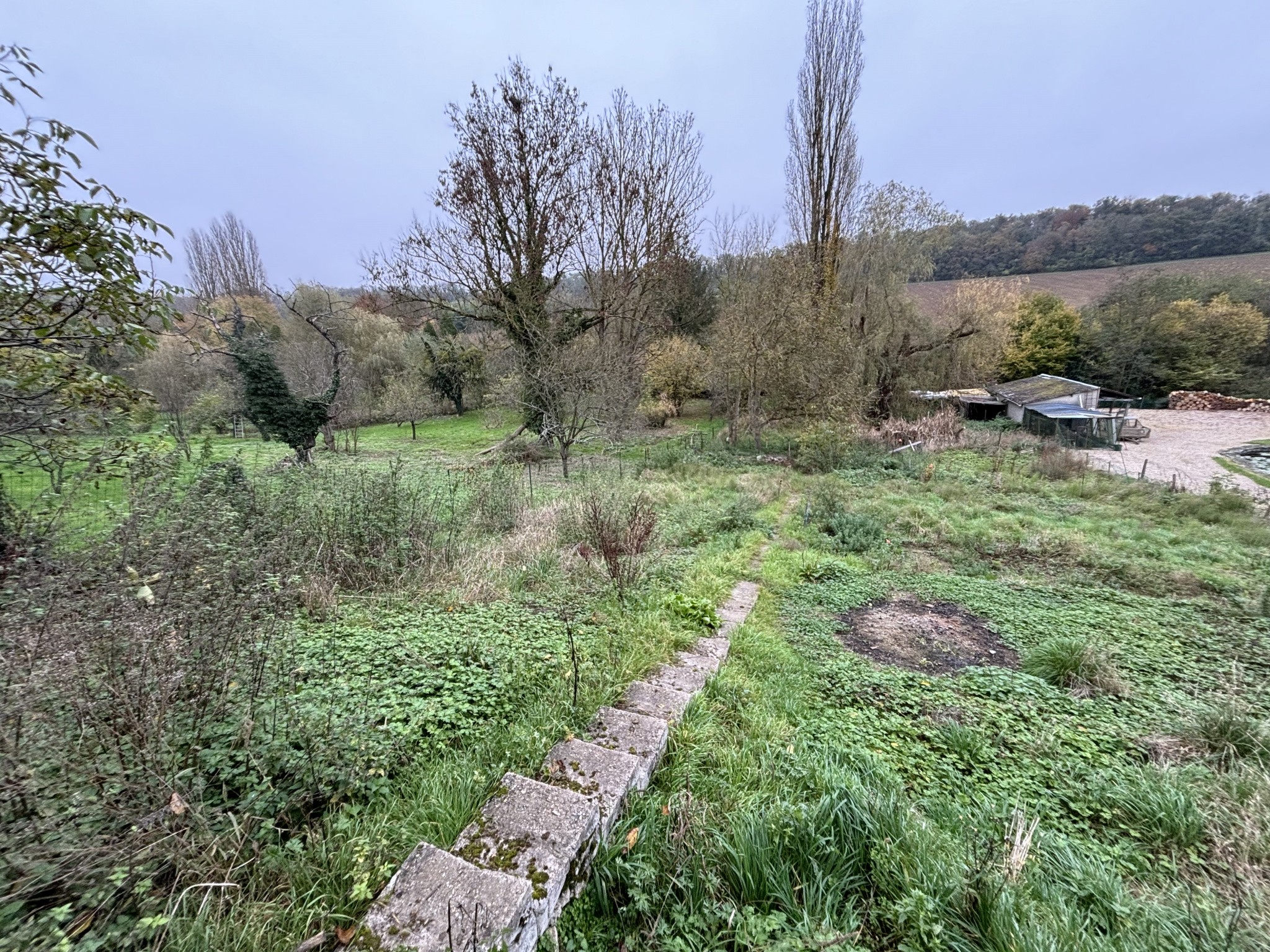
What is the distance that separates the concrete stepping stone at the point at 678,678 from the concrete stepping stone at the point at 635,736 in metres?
0.44

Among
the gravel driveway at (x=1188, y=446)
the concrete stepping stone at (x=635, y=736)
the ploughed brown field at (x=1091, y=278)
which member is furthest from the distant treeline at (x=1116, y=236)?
the concrete stepping stone at (x=635, y=736)

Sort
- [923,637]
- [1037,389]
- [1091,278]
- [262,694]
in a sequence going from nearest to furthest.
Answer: [262,694], [923,637], [1037,389], [1091,278]

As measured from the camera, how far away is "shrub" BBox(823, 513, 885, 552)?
6375mm

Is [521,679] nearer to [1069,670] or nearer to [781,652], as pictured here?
[781,652]

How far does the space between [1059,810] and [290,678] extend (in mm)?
3917

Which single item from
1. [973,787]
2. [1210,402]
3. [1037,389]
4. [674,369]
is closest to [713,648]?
[973,787]

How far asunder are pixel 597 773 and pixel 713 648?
66.6 inches

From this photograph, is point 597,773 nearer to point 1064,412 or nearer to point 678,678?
point 678,678

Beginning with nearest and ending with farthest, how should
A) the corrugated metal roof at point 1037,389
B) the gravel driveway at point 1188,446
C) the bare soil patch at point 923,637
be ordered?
the bare soil patch at point 923,637, the gravel driveway at point 1188,446, the corrugated metal roof at point 1037,389

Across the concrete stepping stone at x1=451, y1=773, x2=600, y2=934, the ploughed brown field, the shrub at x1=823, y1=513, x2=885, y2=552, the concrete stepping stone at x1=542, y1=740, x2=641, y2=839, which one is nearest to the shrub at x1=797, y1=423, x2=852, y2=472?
the shrub at x1=823, y1=513, x2=885, y2=552

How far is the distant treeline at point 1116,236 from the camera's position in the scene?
1389 inches

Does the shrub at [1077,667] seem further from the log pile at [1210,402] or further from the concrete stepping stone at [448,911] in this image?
the log pile at [1210,402]

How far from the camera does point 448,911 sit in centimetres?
133

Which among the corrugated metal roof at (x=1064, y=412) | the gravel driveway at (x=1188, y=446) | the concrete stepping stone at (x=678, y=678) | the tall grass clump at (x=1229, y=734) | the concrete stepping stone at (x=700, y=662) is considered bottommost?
the gravel driveway at (x=1188, y=446)
